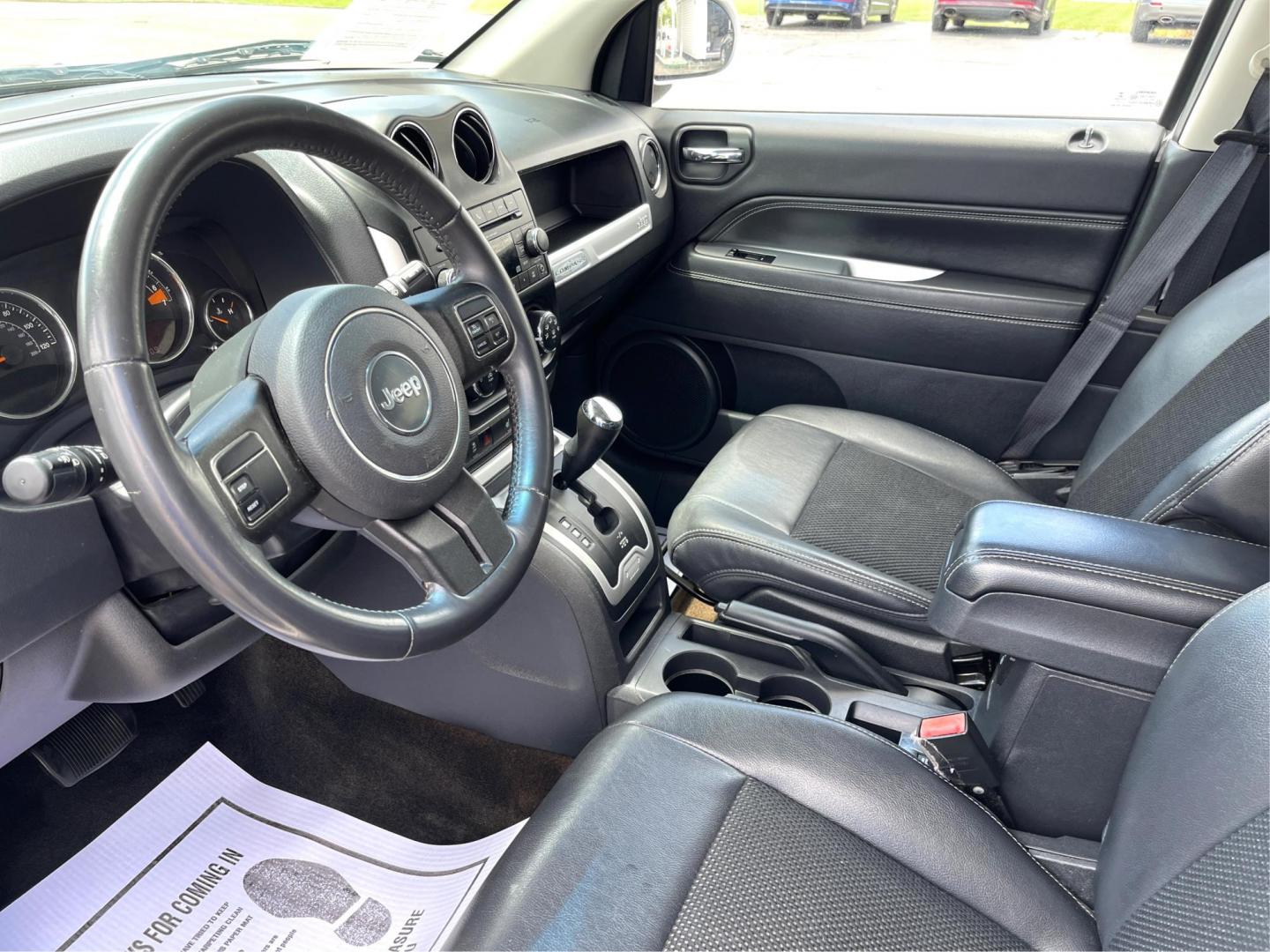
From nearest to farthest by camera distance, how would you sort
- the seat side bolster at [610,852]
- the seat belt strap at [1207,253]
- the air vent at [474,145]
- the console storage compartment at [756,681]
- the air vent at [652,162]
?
the seat side bolster at [610,852] → the console storage compartment at [756,681] → the air vent at [474,145] → the seat belt strap at [1207,253] → the air vent at [652,162]

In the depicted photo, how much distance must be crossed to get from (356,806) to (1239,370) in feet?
4.46

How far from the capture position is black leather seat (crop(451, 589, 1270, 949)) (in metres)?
0.70

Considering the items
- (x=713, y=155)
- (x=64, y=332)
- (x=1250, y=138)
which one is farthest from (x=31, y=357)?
(x=1250, y=138)

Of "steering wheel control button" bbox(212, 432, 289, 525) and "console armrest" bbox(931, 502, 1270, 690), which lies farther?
"console armrest" bbox(931, 502, 1270, 690)

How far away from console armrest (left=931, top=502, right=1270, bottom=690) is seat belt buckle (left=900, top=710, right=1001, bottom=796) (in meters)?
0.13

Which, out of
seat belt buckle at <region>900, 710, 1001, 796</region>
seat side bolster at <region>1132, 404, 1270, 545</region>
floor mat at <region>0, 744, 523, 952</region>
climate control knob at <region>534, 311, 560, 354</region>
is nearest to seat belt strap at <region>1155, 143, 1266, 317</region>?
seat side bolster at <region>1132, 404, 1270, 545</region>

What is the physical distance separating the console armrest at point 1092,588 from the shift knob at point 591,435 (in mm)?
476

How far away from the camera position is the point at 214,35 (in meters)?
1.52

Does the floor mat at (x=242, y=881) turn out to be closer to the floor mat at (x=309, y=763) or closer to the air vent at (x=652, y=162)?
the floor mat at (x=309, y=763)

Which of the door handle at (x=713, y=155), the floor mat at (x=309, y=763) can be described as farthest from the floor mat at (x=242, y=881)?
the door handle at (x=713, y=155)

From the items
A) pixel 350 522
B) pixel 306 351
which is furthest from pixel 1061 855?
pixel 306 351

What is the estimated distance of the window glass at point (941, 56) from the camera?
180 centimetres

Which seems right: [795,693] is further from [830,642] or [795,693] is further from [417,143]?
[417,143]

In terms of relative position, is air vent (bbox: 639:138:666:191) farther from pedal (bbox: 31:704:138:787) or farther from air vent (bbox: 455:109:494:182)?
pedal (bbox: 31:704:138:787)
